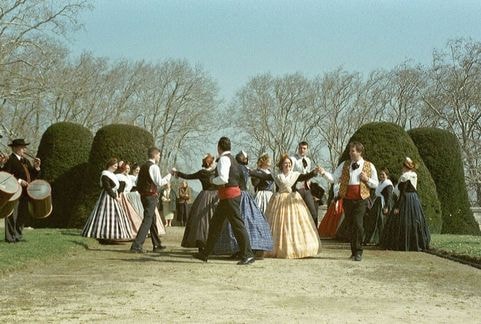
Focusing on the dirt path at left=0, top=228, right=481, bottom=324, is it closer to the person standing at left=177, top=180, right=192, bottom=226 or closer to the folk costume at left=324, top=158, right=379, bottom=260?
the folk costume at left=324, top=158, right=379, bottom=260

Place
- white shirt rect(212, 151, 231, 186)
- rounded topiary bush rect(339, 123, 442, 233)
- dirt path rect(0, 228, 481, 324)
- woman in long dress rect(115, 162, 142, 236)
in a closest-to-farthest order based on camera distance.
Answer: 1. dirt path rect(0, 228, 481, 324)
2. white shirt rect(212, 151, 231, 186)
3. woman in long dress rect(115, 162, 142, 236)
4. rounded topiary bush rect(339, 123, 442, 233)

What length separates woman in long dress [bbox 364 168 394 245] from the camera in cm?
1612

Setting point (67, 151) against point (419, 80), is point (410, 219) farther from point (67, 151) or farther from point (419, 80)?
point (419, 80)

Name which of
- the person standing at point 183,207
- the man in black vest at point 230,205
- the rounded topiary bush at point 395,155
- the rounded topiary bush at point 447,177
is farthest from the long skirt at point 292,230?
the person standing at point 183,207

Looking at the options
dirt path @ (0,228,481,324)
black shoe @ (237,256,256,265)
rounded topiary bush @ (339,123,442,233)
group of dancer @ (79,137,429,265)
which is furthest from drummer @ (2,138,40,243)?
rounded topiary bush @ (339,123,442,233)

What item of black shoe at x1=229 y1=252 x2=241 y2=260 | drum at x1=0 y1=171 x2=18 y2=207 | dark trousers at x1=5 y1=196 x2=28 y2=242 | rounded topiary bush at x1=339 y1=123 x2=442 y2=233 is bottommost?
black shoe at x1=229 y1=252 x2=241 y2=260

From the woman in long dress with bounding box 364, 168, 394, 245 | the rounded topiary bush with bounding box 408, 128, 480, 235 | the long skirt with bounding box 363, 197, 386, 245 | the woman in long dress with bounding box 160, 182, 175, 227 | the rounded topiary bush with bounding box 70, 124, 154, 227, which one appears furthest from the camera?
the woman in long dress with bounding box 160, 182, 175, 227

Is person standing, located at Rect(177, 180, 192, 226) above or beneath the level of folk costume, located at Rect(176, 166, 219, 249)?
above

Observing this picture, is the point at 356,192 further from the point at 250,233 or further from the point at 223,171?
the point at 223,171

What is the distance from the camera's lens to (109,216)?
1590 cm

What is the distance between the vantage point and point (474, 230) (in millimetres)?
22266

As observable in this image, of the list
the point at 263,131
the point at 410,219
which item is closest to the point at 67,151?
the point at 410,219

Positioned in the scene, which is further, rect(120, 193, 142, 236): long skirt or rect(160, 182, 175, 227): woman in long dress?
rect(160, 182, 175, 227): woman in long dress

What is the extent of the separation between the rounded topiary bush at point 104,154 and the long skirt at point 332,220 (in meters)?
5.31
